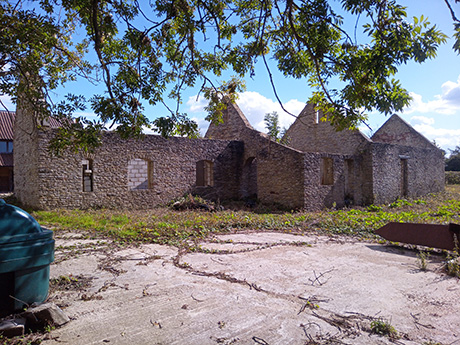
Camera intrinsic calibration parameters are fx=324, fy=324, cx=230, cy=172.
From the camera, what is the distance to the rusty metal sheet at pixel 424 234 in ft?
19.0

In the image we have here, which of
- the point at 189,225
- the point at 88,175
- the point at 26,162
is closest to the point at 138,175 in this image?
the point at 88,175

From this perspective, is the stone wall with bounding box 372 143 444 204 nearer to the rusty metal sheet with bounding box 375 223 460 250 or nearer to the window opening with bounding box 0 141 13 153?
the rusty metal sheet with bounding box 375 223 460 250

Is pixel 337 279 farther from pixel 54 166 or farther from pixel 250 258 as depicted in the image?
pixel 54 166

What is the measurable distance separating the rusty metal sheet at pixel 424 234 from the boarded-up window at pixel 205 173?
970 cm

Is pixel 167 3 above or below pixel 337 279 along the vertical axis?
above

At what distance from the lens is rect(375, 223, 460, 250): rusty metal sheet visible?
5789mm

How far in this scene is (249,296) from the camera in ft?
12.9

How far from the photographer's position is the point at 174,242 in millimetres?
6957

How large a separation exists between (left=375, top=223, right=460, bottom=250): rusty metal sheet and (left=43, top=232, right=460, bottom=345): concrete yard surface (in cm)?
33

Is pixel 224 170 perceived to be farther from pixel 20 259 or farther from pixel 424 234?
pixel 20 259

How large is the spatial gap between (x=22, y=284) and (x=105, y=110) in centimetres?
272

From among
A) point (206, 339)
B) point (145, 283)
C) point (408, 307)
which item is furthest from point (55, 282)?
point (408, 307)

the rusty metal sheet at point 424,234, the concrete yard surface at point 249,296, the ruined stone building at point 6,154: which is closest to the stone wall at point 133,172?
the concrete yard surface at point 249,296

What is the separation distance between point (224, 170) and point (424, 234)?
10317 mm
